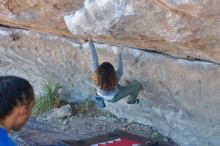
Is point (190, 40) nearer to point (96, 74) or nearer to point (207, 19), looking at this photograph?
point (207, 19)

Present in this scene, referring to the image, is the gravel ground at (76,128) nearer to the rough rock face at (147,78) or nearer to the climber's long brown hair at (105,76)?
the rough rock face at (147,78)

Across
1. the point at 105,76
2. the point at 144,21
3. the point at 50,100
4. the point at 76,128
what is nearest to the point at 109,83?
the point at 105,76

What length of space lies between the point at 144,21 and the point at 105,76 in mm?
626

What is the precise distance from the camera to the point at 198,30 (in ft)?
10.4

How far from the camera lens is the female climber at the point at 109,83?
3.78 metres

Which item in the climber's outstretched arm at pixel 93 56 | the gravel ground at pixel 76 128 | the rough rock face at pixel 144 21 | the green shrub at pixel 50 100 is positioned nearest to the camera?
the rough rock face at pixel 144 21

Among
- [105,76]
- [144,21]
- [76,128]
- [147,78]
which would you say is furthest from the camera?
[76,128]

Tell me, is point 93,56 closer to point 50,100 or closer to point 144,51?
point 144,51

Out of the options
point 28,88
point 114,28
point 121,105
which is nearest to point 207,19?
point 114,28

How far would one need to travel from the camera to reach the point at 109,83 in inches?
151

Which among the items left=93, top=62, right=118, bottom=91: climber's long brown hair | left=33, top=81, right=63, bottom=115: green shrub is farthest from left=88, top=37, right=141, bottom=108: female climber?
left=33, top=81, right=63, bottom=115: green shrub

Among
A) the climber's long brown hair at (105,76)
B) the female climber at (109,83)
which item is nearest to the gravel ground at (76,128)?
the female climber at (109,83)

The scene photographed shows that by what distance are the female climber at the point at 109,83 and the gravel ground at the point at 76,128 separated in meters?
0.35

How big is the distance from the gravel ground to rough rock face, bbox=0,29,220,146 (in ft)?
0.23
